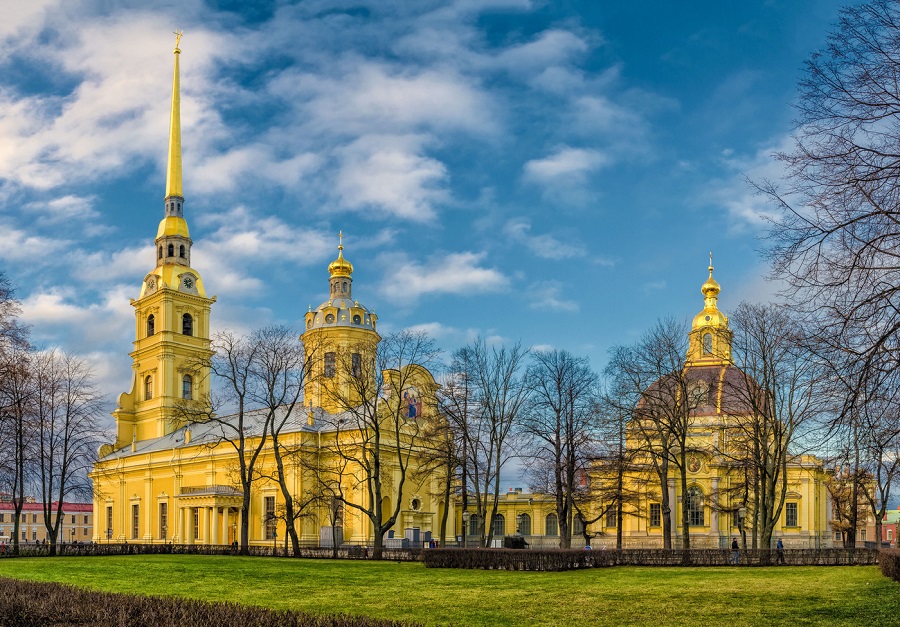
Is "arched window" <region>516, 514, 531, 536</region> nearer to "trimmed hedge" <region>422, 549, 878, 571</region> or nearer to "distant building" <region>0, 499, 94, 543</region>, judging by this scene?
"trimmed hedge" <region>422, 549, 878, 571</region>

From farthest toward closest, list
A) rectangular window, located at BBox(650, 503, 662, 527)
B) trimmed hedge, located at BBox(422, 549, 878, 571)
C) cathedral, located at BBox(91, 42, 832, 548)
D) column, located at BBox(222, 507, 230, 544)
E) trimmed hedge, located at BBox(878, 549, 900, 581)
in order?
1. rectangular window, located at BBox(650, 503, 662, 527)
2. column, located at BBox(222, 507, 230, 544)
3. cathedral, located at BBox(91, 42, 832, 548)
4. trimmed hedge, located at BBox(422, 549, 878, 571)
5. trimmed hedge, located at BBox(878, 549, 900, 581)

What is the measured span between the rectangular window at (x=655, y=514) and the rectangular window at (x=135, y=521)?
4176 cm

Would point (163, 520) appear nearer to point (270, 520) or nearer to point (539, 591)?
point (270, 520)

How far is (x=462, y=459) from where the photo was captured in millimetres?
41469

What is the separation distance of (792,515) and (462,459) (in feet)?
121

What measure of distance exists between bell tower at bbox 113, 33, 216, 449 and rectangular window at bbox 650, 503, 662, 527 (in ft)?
130

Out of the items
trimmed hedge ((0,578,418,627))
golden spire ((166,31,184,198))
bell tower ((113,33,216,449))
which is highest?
golden spire ((166,31,184,198))

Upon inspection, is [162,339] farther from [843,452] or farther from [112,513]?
[843,452]

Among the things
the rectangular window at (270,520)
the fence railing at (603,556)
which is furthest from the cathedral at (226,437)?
the fence railing at (603,556)

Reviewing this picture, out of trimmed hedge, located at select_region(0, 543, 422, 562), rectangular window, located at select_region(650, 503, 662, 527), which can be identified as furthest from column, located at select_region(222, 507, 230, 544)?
rectangular window, located at select_region(650, 503, 662, 527)

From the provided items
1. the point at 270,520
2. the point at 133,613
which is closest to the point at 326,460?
the point at 270,520

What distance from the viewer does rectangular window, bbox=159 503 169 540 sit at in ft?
220

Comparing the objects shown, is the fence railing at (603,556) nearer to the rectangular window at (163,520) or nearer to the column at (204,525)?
the column at (204,525)

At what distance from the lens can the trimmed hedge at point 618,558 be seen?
29984mm
